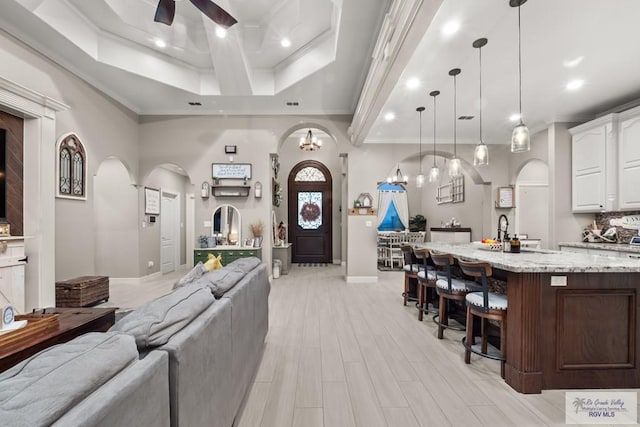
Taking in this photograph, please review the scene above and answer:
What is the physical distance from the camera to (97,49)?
4180 mm

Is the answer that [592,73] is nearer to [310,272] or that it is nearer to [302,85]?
[302,85]

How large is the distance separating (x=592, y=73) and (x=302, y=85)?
3.71 meters

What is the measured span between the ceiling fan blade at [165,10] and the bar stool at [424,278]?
3476 mm

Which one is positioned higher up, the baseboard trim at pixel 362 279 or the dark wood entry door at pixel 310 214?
the dark wood entry door at pixel 310 214

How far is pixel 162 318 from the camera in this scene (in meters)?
1.19

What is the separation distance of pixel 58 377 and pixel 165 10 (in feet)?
9.84

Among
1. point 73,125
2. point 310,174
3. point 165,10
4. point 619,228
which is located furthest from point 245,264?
point 310,174

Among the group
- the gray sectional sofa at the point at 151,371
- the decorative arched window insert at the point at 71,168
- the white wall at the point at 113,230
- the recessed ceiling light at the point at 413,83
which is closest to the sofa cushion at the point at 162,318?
the gray sectional sofa at the point at 151,371

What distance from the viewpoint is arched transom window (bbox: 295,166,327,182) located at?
8.65 m

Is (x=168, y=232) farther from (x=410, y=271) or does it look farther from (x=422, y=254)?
(x=422, y=254)

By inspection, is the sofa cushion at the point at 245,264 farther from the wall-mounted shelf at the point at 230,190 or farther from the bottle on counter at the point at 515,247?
the wall-mounted shelf at the point at 230,190

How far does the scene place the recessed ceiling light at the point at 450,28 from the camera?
8.15 ft

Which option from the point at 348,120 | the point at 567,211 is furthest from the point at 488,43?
the point at 567,211

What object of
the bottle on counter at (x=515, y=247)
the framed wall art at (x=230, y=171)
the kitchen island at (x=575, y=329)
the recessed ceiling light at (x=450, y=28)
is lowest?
the kitchen island at (x=575, y=329)
